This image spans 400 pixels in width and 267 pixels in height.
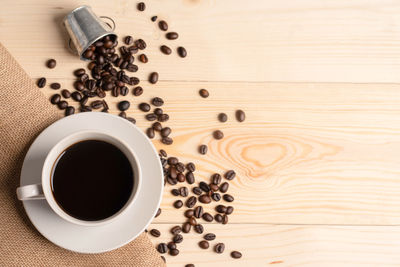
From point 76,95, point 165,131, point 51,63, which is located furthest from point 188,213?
point 51,63

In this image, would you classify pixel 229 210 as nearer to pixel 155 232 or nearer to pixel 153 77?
pixel 155 232

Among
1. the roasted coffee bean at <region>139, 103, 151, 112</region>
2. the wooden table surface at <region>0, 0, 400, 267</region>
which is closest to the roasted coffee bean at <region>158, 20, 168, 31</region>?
the wooden table surface at <region>0, 0, 400, 267</region>

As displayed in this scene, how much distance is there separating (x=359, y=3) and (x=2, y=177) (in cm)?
120

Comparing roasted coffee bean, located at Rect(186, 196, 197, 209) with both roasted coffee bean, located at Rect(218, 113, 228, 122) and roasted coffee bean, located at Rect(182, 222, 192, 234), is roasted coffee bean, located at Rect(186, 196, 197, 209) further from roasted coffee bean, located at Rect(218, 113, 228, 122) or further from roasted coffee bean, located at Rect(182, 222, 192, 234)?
roasted coffee bean, located at Rect(218, 113, 228, 122)

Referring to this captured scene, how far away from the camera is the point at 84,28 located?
1.26 m

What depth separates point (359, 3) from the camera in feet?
4.68

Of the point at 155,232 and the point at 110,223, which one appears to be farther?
the point at 155,232

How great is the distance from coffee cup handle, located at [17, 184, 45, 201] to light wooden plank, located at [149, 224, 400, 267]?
1.32ft

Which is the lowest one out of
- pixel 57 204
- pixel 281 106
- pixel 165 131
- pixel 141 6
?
pixel 57 204

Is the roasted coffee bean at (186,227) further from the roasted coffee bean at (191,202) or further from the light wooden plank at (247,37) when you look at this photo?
the light wooden plank at (247,37)

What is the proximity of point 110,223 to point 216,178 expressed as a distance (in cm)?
35

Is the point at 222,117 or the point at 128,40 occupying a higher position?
the point at 128,40

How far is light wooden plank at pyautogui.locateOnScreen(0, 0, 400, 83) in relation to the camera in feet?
4.37

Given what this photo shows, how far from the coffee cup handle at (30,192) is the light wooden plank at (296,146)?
1.29 feet
